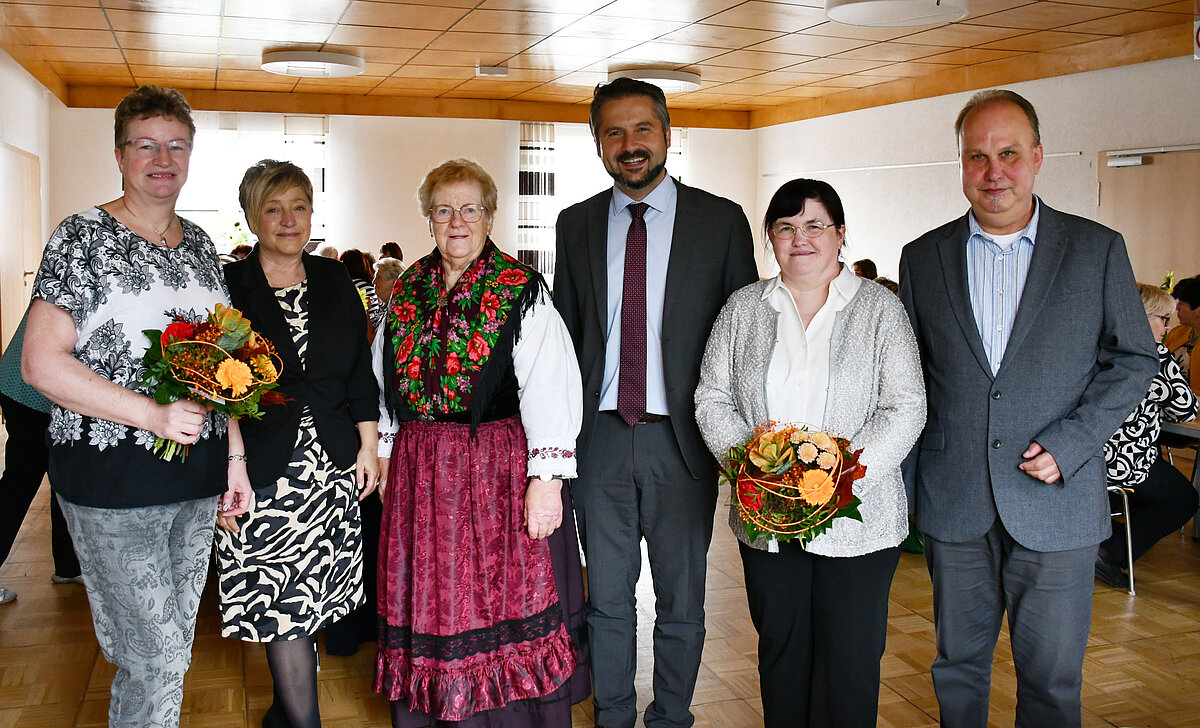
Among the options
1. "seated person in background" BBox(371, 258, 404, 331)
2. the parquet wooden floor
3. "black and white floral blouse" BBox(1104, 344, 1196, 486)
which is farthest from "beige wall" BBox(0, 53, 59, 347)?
"black and white floral blouse" BBox(1104, 344, 1196, 486)

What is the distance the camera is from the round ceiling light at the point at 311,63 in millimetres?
9422

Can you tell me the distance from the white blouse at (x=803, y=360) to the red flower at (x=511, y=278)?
773 mm

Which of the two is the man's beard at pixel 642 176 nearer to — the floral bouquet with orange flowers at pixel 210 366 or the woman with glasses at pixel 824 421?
the woman with glasses at pixel 824 421

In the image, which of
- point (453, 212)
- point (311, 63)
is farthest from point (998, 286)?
point (311, 63)

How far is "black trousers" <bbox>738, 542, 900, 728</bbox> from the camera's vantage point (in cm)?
262

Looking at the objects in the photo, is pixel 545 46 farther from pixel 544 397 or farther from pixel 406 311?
pixel 544 397

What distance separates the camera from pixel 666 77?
10.7m

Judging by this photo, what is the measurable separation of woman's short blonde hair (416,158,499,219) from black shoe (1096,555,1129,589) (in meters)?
3.72

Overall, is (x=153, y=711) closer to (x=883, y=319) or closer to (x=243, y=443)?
(x=243, y=443)

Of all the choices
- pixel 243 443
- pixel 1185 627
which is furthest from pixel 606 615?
pixel 1185 627

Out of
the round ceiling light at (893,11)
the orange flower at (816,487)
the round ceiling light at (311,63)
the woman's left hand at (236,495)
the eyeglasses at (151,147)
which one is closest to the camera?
the orange flower at (816,487)

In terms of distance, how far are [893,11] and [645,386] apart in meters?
4.76

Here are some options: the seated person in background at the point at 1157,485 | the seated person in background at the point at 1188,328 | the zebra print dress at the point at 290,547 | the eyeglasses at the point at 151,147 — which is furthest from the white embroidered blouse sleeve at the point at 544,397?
the seated person in background at the point at 1188,328

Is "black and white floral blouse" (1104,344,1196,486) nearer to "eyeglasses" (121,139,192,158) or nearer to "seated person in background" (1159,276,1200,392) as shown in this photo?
"seated person in background" (1159,276,1200,392)
